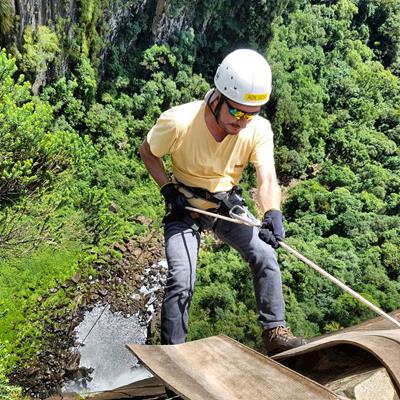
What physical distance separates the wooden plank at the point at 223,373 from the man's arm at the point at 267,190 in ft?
3.34

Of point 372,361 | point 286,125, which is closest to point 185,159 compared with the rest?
point 372,361

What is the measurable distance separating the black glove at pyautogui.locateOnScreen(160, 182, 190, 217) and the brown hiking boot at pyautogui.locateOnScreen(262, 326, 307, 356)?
2.94 ft

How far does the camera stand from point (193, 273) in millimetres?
3150

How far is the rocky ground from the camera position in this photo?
1177 cm

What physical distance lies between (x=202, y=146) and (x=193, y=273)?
2.48 ft

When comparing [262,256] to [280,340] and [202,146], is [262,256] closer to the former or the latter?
[280,340]

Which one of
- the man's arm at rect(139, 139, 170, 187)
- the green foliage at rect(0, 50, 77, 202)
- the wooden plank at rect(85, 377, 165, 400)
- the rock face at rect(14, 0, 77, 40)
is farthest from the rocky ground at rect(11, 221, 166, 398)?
the wooden plank at rect(85, 377, 165, 400)

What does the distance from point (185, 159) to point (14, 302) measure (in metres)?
10.4

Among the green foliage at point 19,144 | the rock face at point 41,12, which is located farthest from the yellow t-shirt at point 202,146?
the rock face at point 41,12

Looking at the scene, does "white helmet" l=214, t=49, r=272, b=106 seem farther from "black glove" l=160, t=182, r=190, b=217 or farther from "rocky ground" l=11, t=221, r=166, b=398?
"rocky ground" l=11, t=221, r=166, b=398

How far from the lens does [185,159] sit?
3328 millimetres

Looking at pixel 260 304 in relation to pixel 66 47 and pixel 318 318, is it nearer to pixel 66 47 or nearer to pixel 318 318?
pixel 318 318

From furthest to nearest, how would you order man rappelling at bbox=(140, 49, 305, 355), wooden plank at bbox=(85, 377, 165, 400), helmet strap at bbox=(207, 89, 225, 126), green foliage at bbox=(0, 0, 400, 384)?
green foliage at bbox=(0, 0, 400, 384), helmet strap at bbox=(207, 89, 225, 126), man rappelling at bbox=(140, 49, 305, 355), wooden plank at bbox=(85, 377, 165, 400)

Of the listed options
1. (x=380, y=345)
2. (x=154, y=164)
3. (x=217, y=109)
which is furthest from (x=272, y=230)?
(x=380, y=345)
